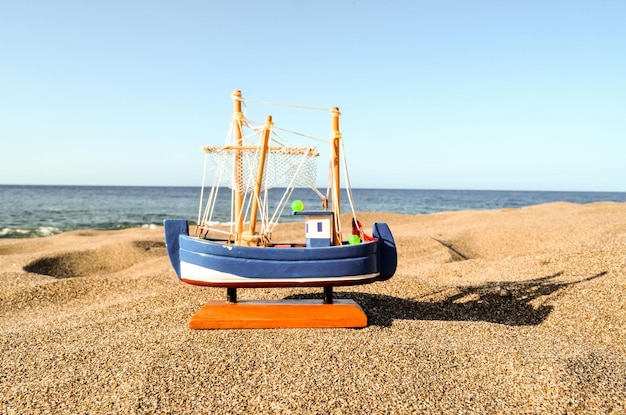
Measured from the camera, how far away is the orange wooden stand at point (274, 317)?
476 cm

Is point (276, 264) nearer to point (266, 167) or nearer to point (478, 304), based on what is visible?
point (266, 167)

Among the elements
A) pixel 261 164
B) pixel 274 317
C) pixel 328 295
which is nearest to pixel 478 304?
pixel 328 295

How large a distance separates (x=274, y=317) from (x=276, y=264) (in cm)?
58

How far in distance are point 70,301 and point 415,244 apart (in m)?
7.89

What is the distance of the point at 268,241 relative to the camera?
5.54m

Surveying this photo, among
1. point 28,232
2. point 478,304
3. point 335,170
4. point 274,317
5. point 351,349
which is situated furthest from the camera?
point 28,232

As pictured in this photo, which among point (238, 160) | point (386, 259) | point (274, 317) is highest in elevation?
point (238, 160)

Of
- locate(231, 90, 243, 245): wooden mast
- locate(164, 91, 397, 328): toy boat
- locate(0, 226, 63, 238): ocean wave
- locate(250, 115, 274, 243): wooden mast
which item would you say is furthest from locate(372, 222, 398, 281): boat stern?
locate(0, 226, 63, 238): ocean wave

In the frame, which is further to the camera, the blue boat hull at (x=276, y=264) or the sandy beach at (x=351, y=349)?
the blue boat hull at (x=276, y=264)

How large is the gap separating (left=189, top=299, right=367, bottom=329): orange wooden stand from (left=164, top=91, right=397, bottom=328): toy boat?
27cm

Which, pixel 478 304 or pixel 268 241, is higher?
pixel 268 241

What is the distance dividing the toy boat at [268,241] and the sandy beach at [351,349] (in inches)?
23.4

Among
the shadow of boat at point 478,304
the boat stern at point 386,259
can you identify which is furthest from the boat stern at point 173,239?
the boat stern at point 386,259

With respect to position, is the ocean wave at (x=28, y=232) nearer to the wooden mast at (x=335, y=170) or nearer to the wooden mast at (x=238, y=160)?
the wooden mast at (x=238, y=160)
